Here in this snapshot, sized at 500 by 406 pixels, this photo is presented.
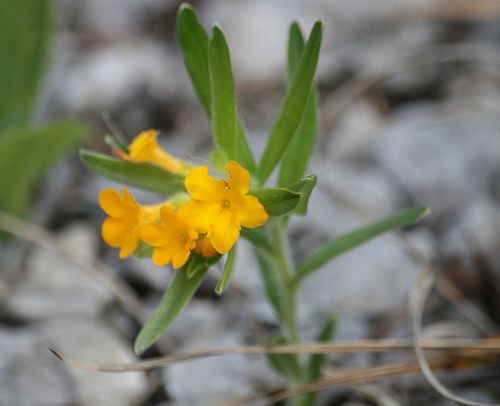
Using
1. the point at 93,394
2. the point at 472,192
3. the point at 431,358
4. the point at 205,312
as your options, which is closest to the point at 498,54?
the point at 472,192

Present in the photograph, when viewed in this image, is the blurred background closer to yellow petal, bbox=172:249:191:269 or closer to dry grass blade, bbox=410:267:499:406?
dry grass blade, bbox=410:267:499:406

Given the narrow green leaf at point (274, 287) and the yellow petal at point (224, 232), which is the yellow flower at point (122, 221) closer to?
the yellow petal at point (224, 232)

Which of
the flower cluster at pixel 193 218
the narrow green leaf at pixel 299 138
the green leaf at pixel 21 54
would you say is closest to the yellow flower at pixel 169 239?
the flower cluster at pixel 193 218

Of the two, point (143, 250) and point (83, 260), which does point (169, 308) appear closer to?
point (143, 250)

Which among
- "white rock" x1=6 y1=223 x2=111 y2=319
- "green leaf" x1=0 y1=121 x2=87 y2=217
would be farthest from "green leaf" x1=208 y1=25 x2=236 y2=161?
"green leaf" x1=0 y1=121 x2=87 y2=217

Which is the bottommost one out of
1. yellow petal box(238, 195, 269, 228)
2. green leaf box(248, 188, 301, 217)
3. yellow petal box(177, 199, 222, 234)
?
yellow petal box(177, 199, 222, 234)

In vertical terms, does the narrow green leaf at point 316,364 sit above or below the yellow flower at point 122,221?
below

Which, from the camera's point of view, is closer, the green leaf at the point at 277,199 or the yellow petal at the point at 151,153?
the green leaf at the point at 277,199
